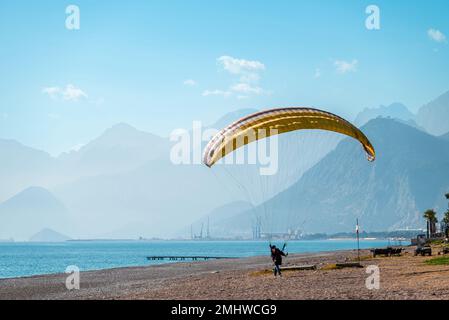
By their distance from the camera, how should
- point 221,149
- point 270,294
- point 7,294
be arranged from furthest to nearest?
point 7,294 → point 221,149 → point 270,294

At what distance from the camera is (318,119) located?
78.2 feet

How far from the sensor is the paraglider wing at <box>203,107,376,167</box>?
877 inches

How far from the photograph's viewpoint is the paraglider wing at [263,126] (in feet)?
73.1

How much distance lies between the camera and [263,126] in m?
22.6
